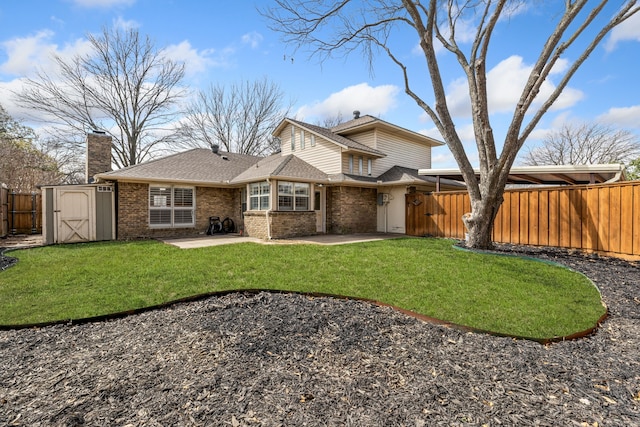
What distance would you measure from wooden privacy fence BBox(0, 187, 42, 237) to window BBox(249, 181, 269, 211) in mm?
10757

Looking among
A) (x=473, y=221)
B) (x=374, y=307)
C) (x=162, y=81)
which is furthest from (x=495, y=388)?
(x=162, y=81)

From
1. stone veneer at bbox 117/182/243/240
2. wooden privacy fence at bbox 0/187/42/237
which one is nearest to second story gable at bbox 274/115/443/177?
stone veneer at bbox 117/182/243/240

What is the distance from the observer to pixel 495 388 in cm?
259

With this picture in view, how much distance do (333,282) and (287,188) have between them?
23.0 ft

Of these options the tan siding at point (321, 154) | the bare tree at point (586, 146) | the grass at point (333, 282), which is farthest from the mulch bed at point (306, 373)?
the bare tree at point (586, 146)

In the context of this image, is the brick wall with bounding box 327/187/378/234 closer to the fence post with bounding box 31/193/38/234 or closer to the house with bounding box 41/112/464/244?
the house with bounding box 41/112/464/244

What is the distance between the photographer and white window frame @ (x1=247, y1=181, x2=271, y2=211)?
466 inches

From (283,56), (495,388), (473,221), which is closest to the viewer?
(495,388)

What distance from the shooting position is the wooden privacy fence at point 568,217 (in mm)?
6738

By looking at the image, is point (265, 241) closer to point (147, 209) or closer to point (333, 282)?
point (147, 209)

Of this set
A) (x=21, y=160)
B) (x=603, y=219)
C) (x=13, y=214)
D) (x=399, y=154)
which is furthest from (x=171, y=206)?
(x=603, y=219)

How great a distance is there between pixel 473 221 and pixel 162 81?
75.1 ft

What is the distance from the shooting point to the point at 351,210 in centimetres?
1366

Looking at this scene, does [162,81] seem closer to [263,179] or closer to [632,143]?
[263,179]
